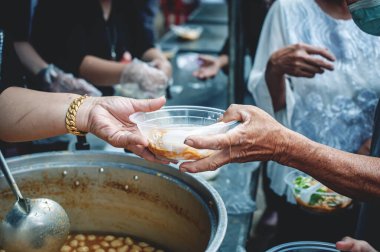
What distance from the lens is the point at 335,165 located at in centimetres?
136

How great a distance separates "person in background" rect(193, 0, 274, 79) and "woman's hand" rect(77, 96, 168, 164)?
144 cm

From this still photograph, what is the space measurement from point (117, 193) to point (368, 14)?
1.20m

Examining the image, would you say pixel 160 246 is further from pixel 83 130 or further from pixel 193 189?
pixel 83 130

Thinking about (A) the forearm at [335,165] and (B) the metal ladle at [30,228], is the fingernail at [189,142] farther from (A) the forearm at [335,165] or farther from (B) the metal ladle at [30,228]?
(B) the metal ladle at [30,228]

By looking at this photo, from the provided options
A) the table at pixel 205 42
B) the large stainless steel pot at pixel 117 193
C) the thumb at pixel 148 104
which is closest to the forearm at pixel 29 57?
the large stainless steel pot at pixel 117 193

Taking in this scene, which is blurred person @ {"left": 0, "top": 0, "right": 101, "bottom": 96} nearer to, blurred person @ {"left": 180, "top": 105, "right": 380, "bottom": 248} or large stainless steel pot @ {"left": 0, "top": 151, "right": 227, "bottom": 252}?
large stainless steel pot @ {"left": 0, "top": 151, "right": 227, "bottom": 252}

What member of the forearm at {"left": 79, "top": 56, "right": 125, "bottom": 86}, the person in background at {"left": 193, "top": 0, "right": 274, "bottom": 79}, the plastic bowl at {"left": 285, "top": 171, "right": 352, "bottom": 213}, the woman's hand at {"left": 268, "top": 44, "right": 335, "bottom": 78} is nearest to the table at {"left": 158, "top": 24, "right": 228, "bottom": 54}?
the person in background at {"left": 193, "top": 0, "right": 274, "bottom": 79}

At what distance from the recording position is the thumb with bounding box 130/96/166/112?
1.42 metres

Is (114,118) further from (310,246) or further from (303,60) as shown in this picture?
(303,60)

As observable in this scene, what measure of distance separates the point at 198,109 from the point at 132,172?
15.2 inches

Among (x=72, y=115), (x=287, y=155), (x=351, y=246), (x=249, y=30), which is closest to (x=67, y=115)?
(x=72, y=115)

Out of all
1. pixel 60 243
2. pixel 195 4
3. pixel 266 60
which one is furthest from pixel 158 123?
pixel 195 4

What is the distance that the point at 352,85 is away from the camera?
6.79 ft

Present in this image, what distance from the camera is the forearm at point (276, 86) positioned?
2.12m
